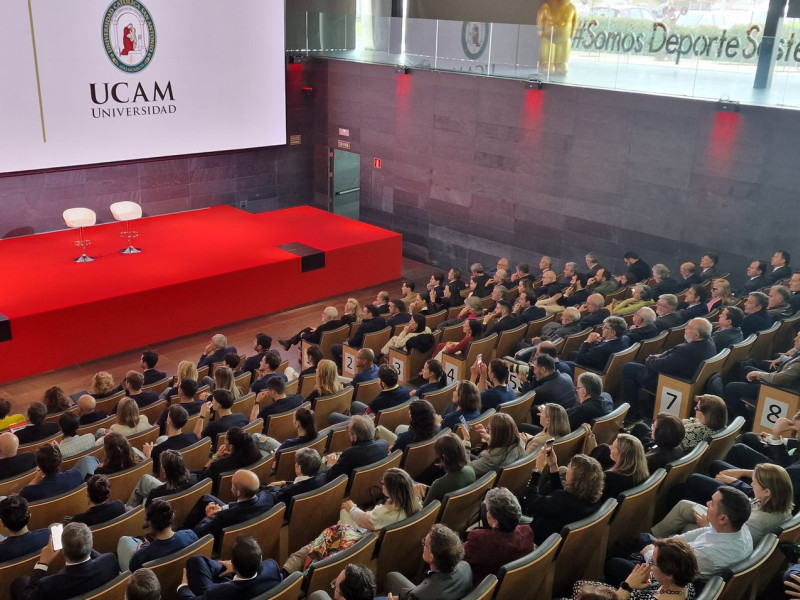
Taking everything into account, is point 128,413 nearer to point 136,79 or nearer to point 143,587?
point 143,587

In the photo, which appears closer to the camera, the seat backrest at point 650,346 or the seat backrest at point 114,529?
the seat backrest at point 114,529

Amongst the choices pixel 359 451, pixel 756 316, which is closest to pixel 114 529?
pixel 359 451

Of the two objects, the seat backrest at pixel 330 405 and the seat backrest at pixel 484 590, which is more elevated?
the seat backrest at pixel 484 590

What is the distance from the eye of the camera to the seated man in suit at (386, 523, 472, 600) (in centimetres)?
367

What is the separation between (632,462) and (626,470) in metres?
0.06

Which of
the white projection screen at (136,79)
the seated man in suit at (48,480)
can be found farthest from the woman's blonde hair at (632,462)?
the white projection screen at (136,79)

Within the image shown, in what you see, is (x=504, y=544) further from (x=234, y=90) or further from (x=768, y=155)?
(x=234, y=90)

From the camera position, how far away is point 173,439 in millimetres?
5777

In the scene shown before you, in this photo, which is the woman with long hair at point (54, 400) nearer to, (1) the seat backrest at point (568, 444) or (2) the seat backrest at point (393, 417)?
(2) the seat backrest at point (393, 417)

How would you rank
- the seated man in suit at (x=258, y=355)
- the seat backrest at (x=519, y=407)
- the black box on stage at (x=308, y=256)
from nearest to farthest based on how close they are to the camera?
the seat backrest at (x=519, y=407) < the seated man in suit at (x=258, y=355) < the black box on stage at (x=308, y=256)

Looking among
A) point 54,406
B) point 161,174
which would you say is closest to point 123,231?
point 161,174

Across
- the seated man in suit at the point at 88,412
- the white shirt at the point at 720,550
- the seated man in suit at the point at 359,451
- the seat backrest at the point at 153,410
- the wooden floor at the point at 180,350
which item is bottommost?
the wooden floor at the point at 180,350

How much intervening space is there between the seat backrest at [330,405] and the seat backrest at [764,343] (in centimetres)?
362

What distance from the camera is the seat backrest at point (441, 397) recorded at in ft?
21.6
